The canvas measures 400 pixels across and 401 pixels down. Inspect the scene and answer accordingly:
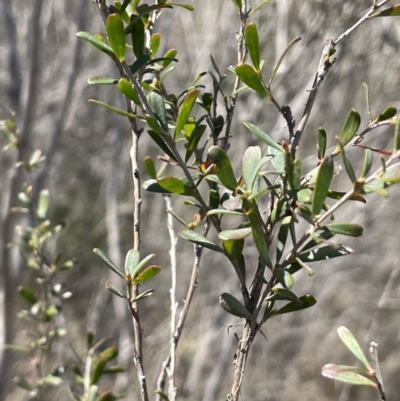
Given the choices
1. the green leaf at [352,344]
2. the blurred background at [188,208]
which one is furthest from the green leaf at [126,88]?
the blurred background at [188,208]

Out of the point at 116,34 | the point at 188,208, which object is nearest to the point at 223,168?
the point at 116,34

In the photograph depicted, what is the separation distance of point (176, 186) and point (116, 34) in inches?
5.7

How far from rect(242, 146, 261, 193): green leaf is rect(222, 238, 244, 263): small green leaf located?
2.0 inches

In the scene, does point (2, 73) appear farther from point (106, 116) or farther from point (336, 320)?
point (336, 320)

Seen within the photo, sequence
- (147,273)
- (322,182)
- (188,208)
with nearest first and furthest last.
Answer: (322,182)
(147,273)
(188,208)

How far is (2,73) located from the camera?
10.5ft

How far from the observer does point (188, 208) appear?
9.84 feet

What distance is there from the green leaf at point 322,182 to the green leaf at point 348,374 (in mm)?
137

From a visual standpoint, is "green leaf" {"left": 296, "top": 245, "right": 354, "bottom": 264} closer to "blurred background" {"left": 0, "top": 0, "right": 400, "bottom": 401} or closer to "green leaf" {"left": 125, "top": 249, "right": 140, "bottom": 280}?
"green leaf" {"left": 125, "top": 249, "right": 140, "bottom": 280}

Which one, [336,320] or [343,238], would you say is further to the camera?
[336,320]

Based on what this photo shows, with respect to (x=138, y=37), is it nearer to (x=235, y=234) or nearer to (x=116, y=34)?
(x=116, y=34)

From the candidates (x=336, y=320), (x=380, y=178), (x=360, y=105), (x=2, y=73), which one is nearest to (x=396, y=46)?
(x=360, y=105)

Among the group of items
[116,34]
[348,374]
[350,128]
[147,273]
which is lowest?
[348,374]

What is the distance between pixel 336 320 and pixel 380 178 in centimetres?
281
